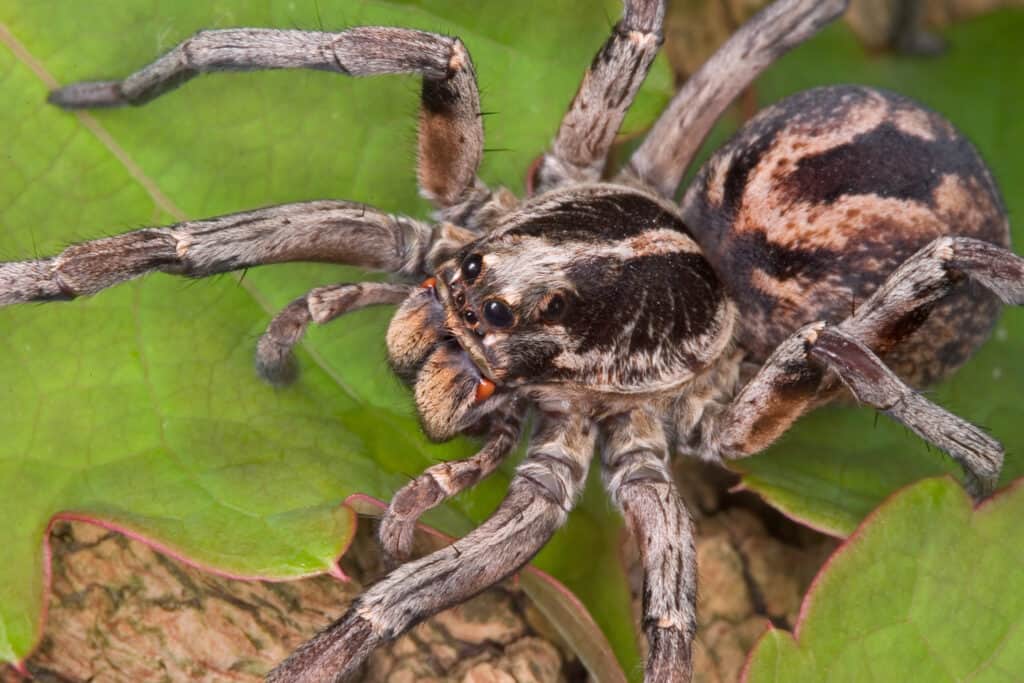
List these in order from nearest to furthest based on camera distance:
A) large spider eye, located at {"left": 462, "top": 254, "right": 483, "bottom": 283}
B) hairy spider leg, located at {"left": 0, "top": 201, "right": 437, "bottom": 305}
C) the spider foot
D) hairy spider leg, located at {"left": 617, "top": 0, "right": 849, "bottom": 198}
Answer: the spider foot, hairy spider leg, located at {"left": 0, "top": 201, "right": 437, "bottom": 305}, large spider eye, located at {"left": 462, "top": 254, "right": 483, "bottom": 283}, hairy spider leg, located at {"left": 617, "top": 0, "right": 849, "bottom": 198}

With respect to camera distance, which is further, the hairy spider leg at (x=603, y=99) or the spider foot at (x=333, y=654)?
the hairy spider leg at (x=603, y=99)

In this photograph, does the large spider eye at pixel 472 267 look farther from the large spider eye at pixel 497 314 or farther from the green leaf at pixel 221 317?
the green leaf at pixel 221 317

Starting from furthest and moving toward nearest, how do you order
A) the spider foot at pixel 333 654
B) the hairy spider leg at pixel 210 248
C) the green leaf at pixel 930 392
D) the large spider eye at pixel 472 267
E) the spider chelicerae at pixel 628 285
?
1. the green leaf at pixel 930 392
2. the large spider eye at pixel 472 267
3. the spider chelicerae at pixel 628 285
4. the hairy spider leg at pixel 210 248
5. the spider foot at pixel 333 654

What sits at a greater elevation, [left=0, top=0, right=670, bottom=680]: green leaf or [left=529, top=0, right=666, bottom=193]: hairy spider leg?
[left=529, top=0, right=666, bottom=193]: hairy spider leg

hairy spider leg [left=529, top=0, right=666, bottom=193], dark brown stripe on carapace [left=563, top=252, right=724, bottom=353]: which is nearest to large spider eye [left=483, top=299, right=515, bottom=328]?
dark brown stripe on carapace [left=563, top=252, right=724, bottom=353]

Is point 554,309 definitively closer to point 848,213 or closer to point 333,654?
point 848,213

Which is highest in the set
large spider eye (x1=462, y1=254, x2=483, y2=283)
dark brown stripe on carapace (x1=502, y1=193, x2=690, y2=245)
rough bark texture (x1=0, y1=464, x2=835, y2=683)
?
dark brown stripe on carapace (x1=502, y1=193, x2=690, y2=245)

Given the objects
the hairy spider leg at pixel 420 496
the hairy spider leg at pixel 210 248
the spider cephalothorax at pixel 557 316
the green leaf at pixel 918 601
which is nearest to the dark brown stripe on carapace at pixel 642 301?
the spider cephalothorax at pixel 557 316

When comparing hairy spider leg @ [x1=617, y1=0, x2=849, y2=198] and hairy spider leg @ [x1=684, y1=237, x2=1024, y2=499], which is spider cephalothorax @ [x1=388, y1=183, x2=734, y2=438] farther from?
hairy spider leg @ [x1=617, y1=0, x2=849, y2=198]

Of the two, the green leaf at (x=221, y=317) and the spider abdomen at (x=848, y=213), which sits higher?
the spider abdomen at (x=848, y=213)
